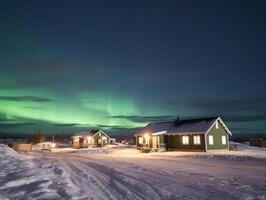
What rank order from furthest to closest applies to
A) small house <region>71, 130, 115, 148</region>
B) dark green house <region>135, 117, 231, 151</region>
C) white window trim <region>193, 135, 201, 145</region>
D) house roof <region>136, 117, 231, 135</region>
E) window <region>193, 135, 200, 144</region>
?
small house <region>71, 130, 115, 148</region> → house roof <region>136, 117, 231, 135</region> → window <region>193, 135, 200, 144</region> → white window trim <region>193, 135, 201, 145</region> → dark green house <region>135, 117, 231, 151</region>

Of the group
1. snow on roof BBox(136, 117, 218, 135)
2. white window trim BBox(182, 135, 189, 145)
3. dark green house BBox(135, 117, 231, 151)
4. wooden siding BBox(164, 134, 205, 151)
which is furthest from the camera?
white window trim BBox(182, 135, 189, 145)

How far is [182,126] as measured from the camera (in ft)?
158

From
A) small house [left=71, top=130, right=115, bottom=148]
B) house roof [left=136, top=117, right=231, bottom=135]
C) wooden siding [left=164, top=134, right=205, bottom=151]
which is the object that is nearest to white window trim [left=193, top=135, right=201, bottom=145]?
→ wooden siding [left=164, top=134, right=205, bottom=151]

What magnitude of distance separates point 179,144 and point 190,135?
271cm

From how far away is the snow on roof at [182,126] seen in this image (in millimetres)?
44400

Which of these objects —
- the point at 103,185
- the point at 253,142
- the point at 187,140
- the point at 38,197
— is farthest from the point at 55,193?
the point at 253,142

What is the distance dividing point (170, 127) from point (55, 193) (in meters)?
41.8

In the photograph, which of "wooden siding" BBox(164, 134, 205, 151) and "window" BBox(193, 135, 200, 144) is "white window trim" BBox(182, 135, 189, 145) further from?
"window" BBox(193, 135, 200, 144)

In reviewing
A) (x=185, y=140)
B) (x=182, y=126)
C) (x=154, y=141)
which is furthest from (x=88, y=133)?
(x=185, y=140)

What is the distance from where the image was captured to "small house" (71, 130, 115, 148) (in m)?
73.5

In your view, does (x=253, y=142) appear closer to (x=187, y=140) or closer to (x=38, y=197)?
(x=187, y=140)

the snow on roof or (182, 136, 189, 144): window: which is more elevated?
the snow on roof

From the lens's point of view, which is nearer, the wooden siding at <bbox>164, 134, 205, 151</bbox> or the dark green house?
the wooden siding at <bbox>164, 134, 205, 151</bbox>

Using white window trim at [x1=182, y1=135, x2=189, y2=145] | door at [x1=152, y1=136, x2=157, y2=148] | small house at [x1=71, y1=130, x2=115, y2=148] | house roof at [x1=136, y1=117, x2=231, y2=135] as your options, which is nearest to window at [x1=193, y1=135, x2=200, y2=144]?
house roof at [x1=136, y1=117, x2=231, y2=135]
